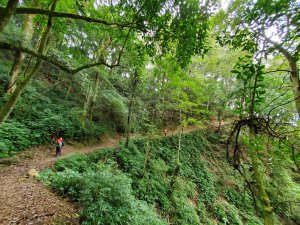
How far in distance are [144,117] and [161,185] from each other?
15.2 feet

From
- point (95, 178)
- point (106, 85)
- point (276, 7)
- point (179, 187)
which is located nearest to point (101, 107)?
point (106, 85)

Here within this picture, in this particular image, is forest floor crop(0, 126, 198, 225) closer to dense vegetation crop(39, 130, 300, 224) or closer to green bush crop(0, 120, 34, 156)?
dense vegetation crop(39, 130, 300, 224)

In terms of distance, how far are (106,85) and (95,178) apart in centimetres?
961

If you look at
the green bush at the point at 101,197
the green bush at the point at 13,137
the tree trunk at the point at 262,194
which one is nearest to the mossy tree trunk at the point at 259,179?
the tree trunk at the point at 262,194

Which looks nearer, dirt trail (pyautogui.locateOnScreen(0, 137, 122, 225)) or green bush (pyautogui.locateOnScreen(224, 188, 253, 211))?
dirt trail (pyautogui.locateOnScreen(0, 137, 122, 225))

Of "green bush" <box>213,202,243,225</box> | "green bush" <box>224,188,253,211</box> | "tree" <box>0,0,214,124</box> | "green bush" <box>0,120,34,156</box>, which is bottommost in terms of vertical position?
"green bush" <box>213,202,243,225</box>

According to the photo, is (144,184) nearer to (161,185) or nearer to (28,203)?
(161,185)

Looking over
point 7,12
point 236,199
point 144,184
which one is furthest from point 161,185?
point 7,12

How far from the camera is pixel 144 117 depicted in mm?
12586

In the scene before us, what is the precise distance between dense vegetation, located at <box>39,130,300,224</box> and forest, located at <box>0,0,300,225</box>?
54 millimetres

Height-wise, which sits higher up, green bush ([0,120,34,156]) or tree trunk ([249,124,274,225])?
tree trunk ([249,124,274,225])

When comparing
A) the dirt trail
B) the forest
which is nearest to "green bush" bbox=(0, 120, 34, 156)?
the forest

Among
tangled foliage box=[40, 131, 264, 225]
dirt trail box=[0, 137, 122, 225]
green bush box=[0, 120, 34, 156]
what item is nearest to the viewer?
dirt trail box=[0, 137, 122, 225]

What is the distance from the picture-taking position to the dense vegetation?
4785 millimetres
